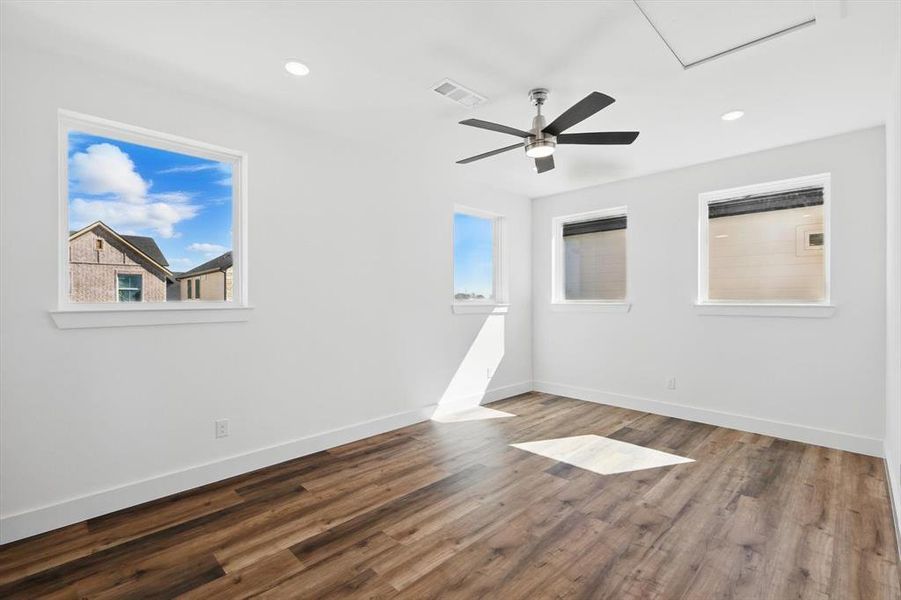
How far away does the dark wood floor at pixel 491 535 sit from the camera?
6.15ft

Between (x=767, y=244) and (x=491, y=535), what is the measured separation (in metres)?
3.77

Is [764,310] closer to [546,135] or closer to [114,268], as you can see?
[546,135]

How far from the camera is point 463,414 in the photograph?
452cm

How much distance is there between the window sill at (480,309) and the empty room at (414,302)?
133 mm

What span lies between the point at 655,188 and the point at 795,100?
5.53ft

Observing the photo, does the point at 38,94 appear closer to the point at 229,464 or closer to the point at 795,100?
the point at 229,464

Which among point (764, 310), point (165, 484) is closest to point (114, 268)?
point (165, 484)

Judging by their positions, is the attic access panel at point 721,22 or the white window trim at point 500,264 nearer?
the attic access panel at point 721,22

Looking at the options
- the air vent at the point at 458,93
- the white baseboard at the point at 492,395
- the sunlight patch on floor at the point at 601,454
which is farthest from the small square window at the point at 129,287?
the sunlight patch on floor at the point at 601,454

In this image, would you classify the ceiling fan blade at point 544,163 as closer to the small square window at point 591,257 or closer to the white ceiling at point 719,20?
the white ceiling at point 719,20

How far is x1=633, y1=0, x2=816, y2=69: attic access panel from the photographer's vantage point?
6.40ft

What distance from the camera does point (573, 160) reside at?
408cm

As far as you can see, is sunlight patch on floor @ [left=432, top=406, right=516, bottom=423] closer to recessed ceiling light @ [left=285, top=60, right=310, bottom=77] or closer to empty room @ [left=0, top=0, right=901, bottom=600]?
empty room @ [left=0, top=0, right=901, bottom=600]

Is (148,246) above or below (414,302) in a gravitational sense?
above
